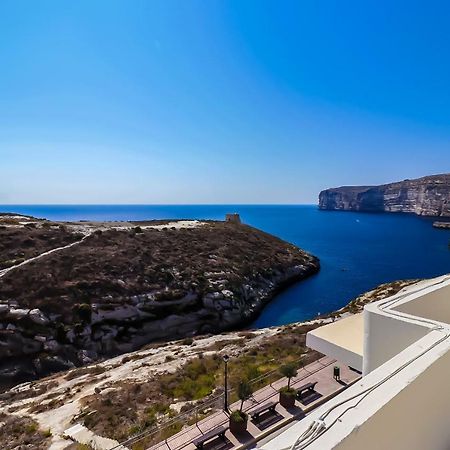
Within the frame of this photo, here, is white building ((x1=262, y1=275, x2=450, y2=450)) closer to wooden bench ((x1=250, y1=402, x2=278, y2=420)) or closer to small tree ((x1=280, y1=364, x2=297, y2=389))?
wooden bench ((x1=250, y1=402, x2=278, y2=420))

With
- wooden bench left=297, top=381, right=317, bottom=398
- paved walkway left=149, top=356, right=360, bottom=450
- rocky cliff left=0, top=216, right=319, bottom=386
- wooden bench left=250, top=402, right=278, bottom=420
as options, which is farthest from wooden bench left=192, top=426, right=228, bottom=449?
rocky cliff left=0, top=216, right=319, bottom=386

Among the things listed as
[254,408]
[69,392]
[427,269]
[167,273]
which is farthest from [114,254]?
[427,269]

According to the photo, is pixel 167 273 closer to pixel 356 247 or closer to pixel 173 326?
pixel 173 326

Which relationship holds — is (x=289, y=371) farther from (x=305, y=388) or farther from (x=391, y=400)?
(x=391, y=400)

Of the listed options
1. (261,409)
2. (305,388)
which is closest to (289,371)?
(305,388)

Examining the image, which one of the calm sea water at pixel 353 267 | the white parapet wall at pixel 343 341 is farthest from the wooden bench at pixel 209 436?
the calm sea water at pixel 353 267
